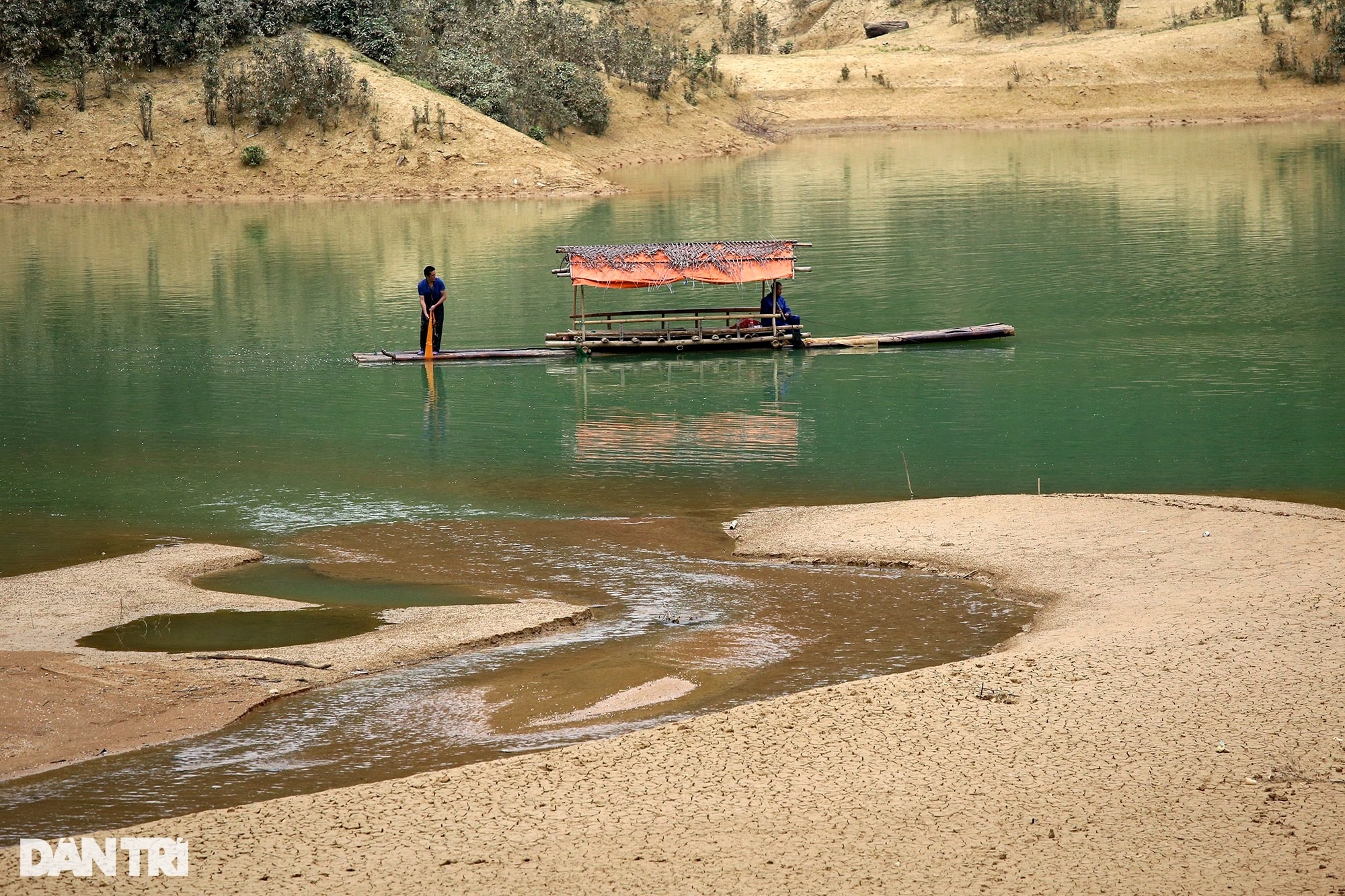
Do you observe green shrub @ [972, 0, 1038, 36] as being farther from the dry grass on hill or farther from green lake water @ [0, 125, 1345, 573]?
green lake water @ [0, 125, 1345, 573]

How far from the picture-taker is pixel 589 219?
41.5 meters

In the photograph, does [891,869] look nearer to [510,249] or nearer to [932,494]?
[932,494]

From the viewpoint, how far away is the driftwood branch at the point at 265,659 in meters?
10.9

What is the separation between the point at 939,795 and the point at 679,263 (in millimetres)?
17635

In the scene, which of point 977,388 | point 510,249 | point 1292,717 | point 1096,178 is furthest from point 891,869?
point 1096,178

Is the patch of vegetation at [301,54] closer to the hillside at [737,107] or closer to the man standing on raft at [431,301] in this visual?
the hillside at [737,107]

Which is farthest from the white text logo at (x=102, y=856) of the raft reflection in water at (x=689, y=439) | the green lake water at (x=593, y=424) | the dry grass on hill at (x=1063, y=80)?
the dry grass on hill at (x=1063, y=80)

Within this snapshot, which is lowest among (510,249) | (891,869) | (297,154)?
(891,869)

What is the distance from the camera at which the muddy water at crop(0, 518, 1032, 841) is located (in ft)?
30.1

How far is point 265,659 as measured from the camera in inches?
434

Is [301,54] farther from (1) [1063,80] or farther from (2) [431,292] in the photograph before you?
(1) [1063,80]

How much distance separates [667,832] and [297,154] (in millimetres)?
46118

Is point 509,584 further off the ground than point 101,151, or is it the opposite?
point 101,151

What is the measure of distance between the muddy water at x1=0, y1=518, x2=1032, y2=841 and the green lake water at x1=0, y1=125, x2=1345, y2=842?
0.12 feet
